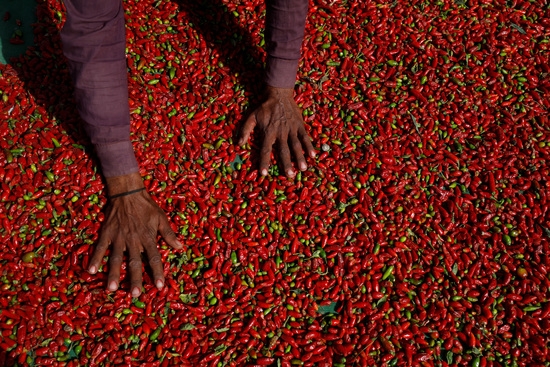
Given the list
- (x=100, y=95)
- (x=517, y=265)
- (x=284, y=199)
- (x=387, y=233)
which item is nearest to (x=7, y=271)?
(x=100, y=95)

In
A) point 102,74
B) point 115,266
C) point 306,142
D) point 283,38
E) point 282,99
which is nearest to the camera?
point 102,74

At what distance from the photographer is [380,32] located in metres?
3.62

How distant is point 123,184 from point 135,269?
0.48m

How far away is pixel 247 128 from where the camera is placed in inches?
117

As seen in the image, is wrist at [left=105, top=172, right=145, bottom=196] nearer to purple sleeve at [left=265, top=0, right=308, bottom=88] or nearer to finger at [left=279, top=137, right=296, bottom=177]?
finger at [left=279, top=137, right=296, bottom=177]

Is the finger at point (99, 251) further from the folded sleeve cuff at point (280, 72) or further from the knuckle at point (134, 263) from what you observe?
the folded sleeve cuff at point (280, 72)

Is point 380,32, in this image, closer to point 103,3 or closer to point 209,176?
point 209,176

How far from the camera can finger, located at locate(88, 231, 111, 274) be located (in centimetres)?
242

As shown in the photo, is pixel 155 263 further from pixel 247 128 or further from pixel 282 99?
pixel 282 99

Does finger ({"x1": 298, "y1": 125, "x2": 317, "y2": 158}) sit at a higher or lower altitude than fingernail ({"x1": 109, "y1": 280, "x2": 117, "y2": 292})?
higher

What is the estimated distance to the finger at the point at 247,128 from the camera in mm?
2943

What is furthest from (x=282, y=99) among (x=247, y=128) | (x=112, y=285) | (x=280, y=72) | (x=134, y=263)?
(x=112, y=285)

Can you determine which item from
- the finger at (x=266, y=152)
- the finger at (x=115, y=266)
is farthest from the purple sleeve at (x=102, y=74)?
the finger at (x=266, y=152)

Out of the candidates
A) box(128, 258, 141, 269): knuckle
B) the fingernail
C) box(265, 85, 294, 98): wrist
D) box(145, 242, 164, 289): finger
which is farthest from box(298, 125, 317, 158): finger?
the fingernail
